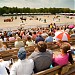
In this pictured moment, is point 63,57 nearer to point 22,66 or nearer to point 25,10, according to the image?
point 22,66

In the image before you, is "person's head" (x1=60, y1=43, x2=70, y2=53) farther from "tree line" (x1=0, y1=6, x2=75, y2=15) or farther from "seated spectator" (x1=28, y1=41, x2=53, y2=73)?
"tree line" (x1=0, y1=6, x2=75, y2=15)

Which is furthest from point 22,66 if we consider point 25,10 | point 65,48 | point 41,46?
point 25,10

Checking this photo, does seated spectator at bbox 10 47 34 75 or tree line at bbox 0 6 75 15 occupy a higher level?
seated spectator at bbox 10 47 34 75

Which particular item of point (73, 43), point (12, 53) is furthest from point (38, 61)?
point (73, 43)

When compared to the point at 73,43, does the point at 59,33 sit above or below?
A: above

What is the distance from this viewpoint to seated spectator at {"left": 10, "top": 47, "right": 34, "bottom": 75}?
4.98m

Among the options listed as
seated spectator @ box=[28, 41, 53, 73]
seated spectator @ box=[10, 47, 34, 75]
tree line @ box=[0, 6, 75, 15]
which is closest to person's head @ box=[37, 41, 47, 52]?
seated spectator @ box=[28, 41, 53, 73]

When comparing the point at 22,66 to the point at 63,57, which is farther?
the point at 63,57

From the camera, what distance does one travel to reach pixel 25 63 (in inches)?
200

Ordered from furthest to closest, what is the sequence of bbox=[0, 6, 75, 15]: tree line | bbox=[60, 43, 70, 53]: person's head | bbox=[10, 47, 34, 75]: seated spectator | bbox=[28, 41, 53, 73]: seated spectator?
bbox=[0, 6, 75, 15]: tree line < bbox=[60, 43, 70, 53]: person's head < bbox=[28, 41, 53, 73]: seated spectator < bbox=[10, 47, 34, 75]: seated spectator

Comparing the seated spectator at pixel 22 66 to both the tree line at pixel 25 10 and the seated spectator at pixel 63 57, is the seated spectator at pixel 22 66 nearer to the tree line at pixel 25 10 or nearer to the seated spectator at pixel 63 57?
the seated spectator at pixel 63 57

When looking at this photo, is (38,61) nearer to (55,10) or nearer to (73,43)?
(73,43)

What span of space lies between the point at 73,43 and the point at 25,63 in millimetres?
Result: 7660

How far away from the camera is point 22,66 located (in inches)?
198
